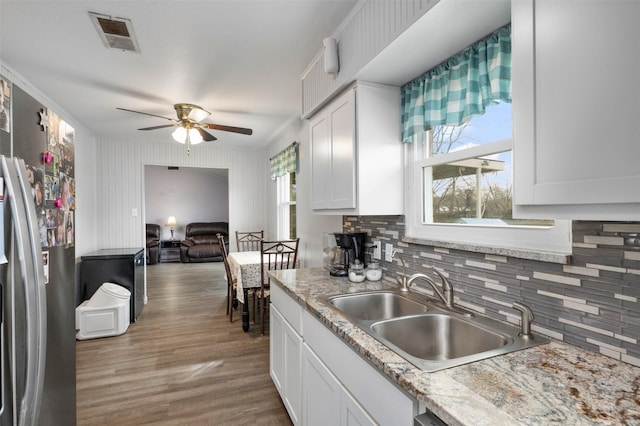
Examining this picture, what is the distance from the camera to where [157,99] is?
9.76 feet

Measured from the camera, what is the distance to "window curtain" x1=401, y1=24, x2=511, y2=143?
1.23 metres

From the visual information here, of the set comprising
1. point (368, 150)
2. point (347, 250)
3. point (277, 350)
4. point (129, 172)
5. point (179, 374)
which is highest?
point (129, 172)

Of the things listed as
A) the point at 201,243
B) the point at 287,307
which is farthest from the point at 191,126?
the point at 201,243

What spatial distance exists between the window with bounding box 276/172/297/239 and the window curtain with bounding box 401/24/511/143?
2.78m

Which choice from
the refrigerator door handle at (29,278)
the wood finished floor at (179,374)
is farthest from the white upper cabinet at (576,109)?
the wood finished floor at (179,374)

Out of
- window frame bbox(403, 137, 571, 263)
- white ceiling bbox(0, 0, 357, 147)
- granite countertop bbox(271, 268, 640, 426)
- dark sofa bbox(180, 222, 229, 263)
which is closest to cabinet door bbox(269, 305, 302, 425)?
granite countertop bbox(271, 268, 640, 426)

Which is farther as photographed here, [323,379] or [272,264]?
[272,264]

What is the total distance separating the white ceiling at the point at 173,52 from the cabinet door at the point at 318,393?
182 cm

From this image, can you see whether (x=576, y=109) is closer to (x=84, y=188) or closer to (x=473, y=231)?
(x=473, y=231)

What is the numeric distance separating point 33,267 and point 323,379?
1135 millimetres

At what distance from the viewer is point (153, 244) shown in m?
7.54

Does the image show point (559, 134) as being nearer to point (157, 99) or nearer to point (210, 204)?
point (157, 99)

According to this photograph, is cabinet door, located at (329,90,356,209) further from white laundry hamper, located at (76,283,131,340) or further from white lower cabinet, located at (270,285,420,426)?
white laundry hamper, located at (76,283,131,340)

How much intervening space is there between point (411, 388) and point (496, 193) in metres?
0.96
